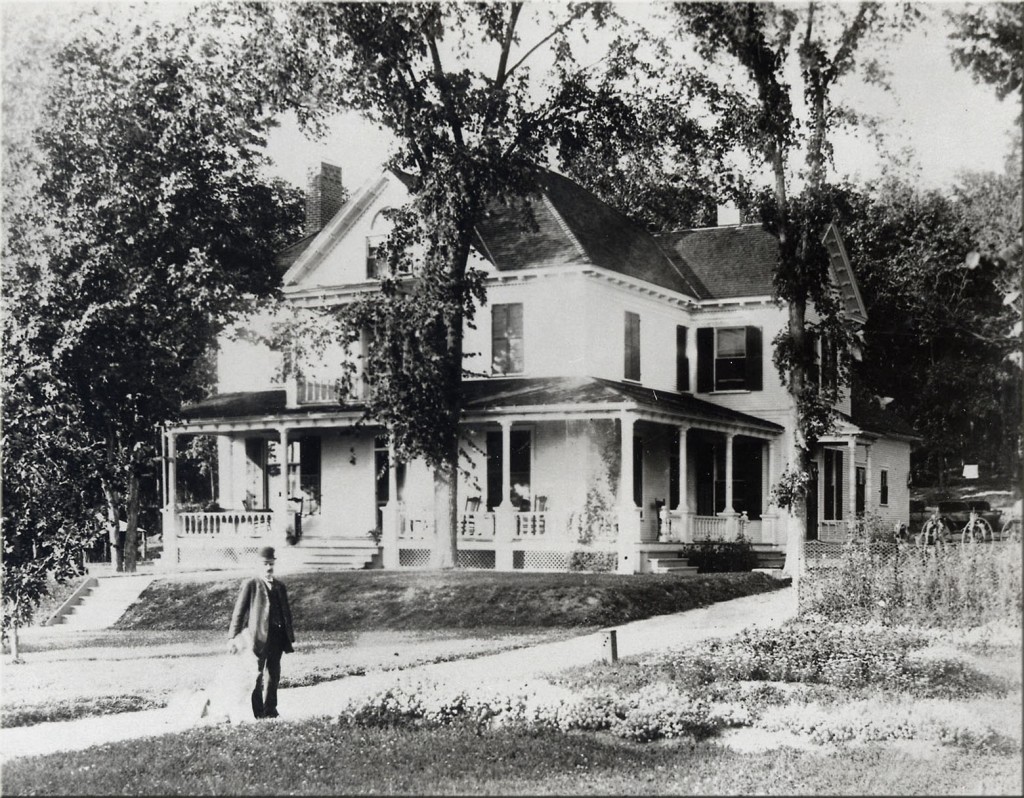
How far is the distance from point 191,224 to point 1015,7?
14.6 metres

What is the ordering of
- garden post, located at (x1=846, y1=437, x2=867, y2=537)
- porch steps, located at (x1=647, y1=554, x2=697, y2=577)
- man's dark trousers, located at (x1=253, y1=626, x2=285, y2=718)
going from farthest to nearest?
porch steps, located at (x1=647, y1=554, x2=697, y2=577) → garden post, located at (x1=846, y1=437, x2=867, y2=537) → man's dark trousers, located at (x1=253, y1=626, x2=285, y2=718)

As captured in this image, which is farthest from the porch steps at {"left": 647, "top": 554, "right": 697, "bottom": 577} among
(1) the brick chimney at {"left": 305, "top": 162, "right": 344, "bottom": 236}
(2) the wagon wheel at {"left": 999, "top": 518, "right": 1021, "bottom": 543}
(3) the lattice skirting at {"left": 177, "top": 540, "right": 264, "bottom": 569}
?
(1) the brick chimney at {"left": 305, "top": 162, "right": 344, "bottom": 236}

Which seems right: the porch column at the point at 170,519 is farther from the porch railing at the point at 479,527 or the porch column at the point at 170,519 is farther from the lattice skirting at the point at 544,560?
the lattice skirting at the point at 544,560

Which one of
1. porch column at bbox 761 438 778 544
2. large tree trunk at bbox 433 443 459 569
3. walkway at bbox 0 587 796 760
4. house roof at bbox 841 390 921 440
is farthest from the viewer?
large tree trunk at bbox 433 443 459 569

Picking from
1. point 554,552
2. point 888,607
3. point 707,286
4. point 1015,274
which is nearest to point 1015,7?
point 1015,274

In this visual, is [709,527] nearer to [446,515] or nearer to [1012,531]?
[446,515]

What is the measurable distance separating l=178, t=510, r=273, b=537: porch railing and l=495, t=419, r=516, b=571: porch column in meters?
4.52

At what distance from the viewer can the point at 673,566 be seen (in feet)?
51.8

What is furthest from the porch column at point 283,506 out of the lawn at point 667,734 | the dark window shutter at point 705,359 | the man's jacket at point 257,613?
the man's jacket at point 257,613

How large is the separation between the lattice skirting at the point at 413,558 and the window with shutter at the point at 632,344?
4401 millimetres

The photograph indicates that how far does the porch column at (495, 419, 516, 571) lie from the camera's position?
18359 mm

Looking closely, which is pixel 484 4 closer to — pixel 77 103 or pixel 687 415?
pixel 687 415

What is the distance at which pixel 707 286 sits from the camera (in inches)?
671

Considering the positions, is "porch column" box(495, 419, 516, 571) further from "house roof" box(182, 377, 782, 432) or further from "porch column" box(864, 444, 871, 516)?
"porch column" box(864, 444, 871, 516)
